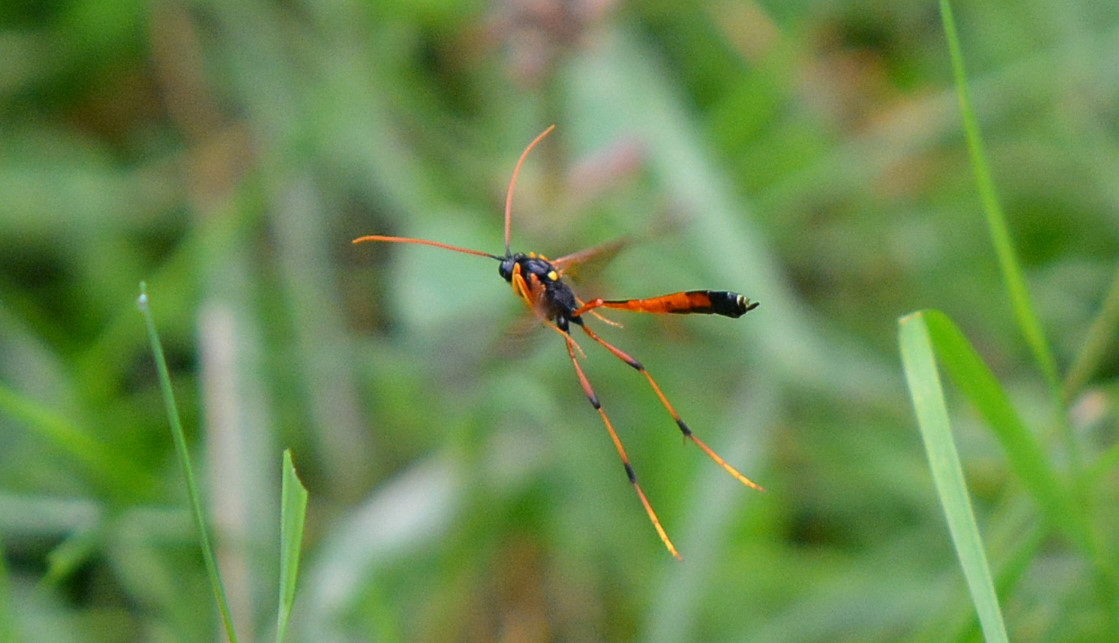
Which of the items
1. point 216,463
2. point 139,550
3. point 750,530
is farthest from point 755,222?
point 139,550

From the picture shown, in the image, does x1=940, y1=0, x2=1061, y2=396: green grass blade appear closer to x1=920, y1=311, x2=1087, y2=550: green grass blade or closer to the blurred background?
x1=920, y1=311, x2=1087, y2=550: green grass blade

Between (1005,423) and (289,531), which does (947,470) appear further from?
(289,531)

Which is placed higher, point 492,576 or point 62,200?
point 62,200

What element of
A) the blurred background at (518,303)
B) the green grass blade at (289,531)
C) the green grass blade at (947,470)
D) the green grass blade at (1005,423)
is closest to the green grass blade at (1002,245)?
the green grass blade at (1005,423)

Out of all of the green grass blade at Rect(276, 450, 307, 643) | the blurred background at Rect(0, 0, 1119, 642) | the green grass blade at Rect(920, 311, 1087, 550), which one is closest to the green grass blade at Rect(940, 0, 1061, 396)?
the green grass blade at Rect(920, 311, 1087, 550)

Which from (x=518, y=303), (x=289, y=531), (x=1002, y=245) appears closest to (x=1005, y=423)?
(x=1002, y=245)

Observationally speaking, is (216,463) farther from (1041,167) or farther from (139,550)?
(1041,167)

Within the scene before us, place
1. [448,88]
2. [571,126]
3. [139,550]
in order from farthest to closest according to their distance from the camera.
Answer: [448,88] → [571,126] → [139,550]

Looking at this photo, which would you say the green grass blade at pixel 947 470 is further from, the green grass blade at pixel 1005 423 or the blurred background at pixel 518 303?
the blurred background at pixel 518 303
